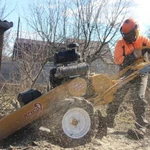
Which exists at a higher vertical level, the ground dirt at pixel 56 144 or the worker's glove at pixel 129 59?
the worker's glove at pixel 129 59

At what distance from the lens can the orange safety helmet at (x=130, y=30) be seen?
21.6 ft

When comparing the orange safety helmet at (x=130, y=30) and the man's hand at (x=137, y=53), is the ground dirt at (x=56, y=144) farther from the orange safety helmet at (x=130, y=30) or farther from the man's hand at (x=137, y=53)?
the orange safety helmet at (x=130, y=30)

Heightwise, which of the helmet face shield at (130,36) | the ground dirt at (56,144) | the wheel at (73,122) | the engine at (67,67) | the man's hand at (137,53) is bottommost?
the ground dirt at (56,144)

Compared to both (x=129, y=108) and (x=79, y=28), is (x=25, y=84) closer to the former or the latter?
(x=129, y=108)

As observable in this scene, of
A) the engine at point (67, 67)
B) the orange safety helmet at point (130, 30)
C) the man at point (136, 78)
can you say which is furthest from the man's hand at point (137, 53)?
the engine at point (67, 67)

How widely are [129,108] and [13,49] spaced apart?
6.78 metres

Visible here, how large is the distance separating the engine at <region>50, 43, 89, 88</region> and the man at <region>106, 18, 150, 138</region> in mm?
1219

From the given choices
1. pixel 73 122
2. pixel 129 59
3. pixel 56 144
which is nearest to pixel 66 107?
pixel 73 122

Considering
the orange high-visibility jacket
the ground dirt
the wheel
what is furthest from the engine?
the orange high-visibility jacket

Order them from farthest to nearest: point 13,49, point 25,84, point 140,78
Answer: point 13,49, point 25,84, point 140,78

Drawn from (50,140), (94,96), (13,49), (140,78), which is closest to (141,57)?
(140,78)

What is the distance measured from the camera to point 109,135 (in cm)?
618

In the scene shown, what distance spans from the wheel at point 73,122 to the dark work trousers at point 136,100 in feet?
4.04

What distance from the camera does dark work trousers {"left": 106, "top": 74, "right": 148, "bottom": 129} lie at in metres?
6.37
